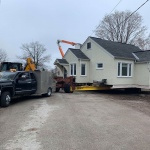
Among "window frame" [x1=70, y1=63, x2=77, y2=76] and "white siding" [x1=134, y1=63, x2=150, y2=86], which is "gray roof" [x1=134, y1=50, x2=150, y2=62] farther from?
"window frame" [x1=70, y1=63, x2=77, y2=76]

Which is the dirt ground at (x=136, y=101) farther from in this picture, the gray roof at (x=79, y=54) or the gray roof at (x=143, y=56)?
the gray roof at (x=79, y=54)

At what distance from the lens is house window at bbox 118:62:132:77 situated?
20328 mm

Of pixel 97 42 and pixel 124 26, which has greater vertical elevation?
pixel 124 26

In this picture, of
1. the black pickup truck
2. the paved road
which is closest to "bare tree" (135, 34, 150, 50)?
the black pickup truck

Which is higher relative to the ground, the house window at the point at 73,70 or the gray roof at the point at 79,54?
the gray roof at the point at 79,54

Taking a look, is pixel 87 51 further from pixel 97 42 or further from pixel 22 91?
pixel 22 91

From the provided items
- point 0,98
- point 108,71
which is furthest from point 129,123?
point 108,71

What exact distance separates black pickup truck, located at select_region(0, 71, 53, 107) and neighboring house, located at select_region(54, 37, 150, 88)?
6.83 m

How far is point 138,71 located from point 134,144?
16.6 metres

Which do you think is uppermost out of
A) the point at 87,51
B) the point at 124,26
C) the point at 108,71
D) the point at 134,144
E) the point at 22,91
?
the point at 124,26

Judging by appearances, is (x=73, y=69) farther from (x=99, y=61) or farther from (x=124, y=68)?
(x=124, y=68)

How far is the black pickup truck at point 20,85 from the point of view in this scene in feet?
36.2

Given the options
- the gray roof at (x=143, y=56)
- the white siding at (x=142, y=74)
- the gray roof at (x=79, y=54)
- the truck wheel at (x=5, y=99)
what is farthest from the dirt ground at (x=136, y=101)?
the truck wheel at (x=5, y=99)

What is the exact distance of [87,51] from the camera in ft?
76.7
